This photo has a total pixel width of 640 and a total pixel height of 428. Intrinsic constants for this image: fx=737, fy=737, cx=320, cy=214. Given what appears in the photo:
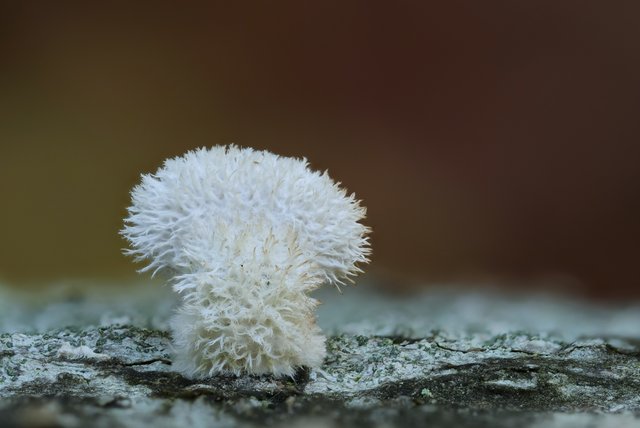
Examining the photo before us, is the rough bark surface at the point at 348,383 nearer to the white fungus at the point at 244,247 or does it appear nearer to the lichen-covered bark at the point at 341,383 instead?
the lichen-covered bark at the point at 341,383

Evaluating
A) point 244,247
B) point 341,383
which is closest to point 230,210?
point 244,247

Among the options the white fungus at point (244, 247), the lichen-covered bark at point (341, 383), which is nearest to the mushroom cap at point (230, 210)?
the white fungus at point (244, 247)

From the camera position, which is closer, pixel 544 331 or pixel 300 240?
pixel 300 240

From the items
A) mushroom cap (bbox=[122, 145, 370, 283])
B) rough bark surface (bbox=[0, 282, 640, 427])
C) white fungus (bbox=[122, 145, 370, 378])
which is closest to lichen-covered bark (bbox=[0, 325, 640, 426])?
rough bark surface (bbox=[0, 282, 640, 427])

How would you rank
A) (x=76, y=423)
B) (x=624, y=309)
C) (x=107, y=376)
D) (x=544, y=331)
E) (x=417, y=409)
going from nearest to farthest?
(x=76, y=423), (x=417, y=409), (x=107, y=376), (x=544, y=331), (x=624, y=309)

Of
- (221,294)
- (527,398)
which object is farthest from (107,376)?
(527,398)

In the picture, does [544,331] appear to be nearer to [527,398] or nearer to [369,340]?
[369,340]

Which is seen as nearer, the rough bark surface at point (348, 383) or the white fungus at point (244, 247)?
the rough bark surface at point (348, 383)
